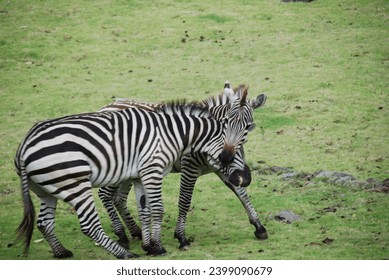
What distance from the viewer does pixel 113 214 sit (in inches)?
468

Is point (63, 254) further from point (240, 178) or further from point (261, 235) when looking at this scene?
point (261, 235)

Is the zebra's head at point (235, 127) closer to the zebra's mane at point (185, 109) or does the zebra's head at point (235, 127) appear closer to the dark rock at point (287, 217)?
the zebra's mane at point (185, 109)

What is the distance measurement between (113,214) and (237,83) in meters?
8.79

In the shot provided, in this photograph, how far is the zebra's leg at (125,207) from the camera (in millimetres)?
11812

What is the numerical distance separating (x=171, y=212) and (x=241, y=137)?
2.80m

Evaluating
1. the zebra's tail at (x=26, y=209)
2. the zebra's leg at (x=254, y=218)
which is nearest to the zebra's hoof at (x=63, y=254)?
the zebra's tail at (x=26, y=209)

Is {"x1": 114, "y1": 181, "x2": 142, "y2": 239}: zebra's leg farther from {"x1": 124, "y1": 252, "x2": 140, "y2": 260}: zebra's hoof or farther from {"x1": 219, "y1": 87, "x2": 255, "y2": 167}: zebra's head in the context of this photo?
{"x1": 219, "y1": 87, "x2": 255, "y2": 167}: zebra's head

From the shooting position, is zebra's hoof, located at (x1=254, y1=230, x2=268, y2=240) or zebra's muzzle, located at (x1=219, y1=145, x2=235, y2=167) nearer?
zebra's muzzle, located at (x1=219, y1=145, x2=235, y2=167)

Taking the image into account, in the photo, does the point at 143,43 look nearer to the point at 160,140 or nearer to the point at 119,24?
the point at 119,24

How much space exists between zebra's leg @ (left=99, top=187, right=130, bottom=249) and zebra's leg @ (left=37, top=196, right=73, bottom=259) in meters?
1.10

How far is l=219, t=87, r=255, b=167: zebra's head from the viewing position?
36.1 ft

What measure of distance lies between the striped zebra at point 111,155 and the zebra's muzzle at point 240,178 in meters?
0.34

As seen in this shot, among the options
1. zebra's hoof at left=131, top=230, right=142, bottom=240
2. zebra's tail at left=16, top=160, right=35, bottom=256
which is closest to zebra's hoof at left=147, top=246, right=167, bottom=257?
zebra's hoof at left=131, top=230, right=142, bottom=240

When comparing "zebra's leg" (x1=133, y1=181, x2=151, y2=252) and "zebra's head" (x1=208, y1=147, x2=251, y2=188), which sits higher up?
"zebra's head" (x1=208, y1=147, x2=251, y2=188)
